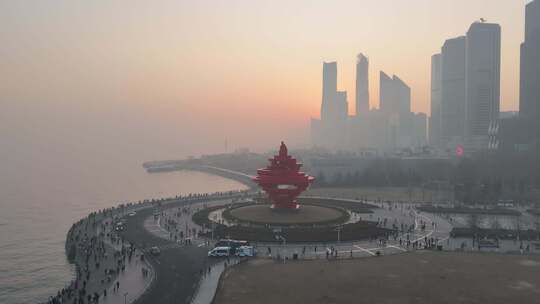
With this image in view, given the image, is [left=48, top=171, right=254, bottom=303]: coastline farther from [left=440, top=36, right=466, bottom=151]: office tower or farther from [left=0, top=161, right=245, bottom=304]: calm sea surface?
[left=440, top=36, right=466, bottom=151]: office tower

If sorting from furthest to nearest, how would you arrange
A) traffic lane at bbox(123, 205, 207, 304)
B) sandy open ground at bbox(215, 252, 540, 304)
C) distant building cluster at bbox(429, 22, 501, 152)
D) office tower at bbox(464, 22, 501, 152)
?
distant building cluster at bbox(429, 22, 501, 152), office tower at bbox(464, 22, 501, 152), traffic lane at bbox(123, 205, 207, 304), sandy open ground at bbox(215, 252, 540, 304)

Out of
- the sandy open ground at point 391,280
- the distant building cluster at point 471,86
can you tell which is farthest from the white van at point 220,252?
the distant building cluster at point 471,86

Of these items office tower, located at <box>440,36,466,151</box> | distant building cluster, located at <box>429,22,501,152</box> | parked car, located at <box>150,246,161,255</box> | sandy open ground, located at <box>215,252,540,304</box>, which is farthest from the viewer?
office tower, located at <box>440,36,466,151</box>

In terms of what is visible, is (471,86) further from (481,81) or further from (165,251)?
(165,251)

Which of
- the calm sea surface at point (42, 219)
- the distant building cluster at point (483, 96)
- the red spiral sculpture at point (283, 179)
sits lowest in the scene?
the calm sea surface at point (42, 219)

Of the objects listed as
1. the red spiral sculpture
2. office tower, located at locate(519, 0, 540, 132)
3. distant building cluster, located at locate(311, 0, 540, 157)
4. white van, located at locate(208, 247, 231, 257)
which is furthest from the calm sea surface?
office tower, located at locate(519, 0, 540, 132)

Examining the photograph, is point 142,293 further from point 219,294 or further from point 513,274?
point 513,274

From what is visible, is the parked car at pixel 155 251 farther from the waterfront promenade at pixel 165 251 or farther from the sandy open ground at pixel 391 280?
the sandy open ground at pixel 391 280

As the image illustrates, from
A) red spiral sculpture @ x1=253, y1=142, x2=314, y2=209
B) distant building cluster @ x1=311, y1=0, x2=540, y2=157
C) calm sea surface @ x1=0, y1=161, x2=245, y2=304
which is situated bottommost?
calm sea surface @ x1=0, y1=161, x2=245, y2=304
